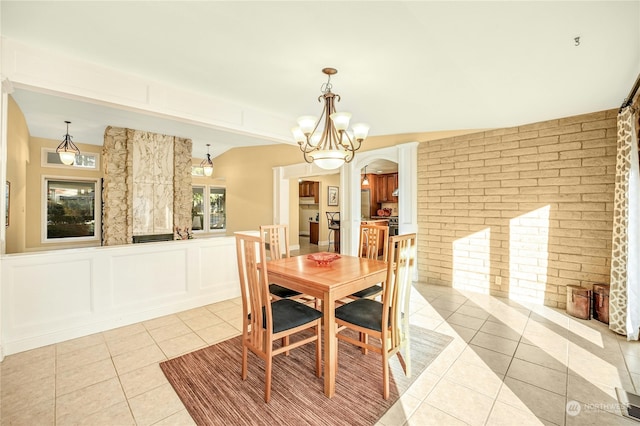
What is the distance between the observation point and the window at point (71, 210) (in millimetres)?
5918

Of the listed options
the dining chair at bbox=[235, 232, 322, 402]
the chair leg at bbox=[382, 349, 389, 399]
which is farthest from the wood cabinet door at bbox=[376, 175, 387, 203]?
the chair leg at bbox=[382, 349, 389, 399]

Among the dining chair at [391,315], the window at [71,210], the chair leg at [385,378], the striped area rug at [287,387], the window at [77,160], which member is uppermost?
the window at [77,160]

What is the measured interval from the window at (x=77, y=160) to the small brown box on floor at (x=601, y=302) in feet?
30.1

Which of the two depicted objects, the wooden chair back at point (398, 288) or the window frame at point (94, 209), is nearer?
the wooden chair back at point (398, 288)

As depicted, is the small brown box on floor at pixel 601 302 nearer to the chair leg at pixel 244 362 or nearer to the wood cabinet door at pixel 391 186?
the chair leg at pixel 244 362

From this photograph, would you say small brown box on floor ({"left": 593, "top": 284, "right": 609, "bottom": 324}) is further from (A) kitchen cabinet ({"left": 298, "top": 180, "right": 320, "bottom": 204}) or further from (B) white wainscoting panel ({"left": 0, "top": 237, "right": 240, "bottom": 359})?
(A) kitchen cabinet ({"left": 298, "top": 180, "right": 320, "bottom": 204})

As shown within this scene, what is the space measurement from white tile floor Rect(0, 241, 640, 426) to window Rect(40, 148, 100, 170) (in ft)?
16.7

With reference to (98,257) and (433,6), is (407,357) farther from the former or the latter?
(98,257)

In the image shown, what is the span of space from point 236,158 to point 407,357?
287 inches

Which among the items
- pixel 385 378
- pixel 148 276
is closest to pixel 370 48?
pixel 385 378

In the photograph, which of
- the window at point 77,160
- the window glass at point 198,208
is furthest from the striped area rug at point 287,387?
the window glass at point 198,208

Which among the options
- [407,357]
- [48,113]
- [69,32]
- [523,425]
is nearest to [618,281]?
[523,425]

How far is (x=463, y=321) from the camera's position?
125 inches

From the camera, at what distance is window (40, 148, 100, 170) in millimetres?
5802
